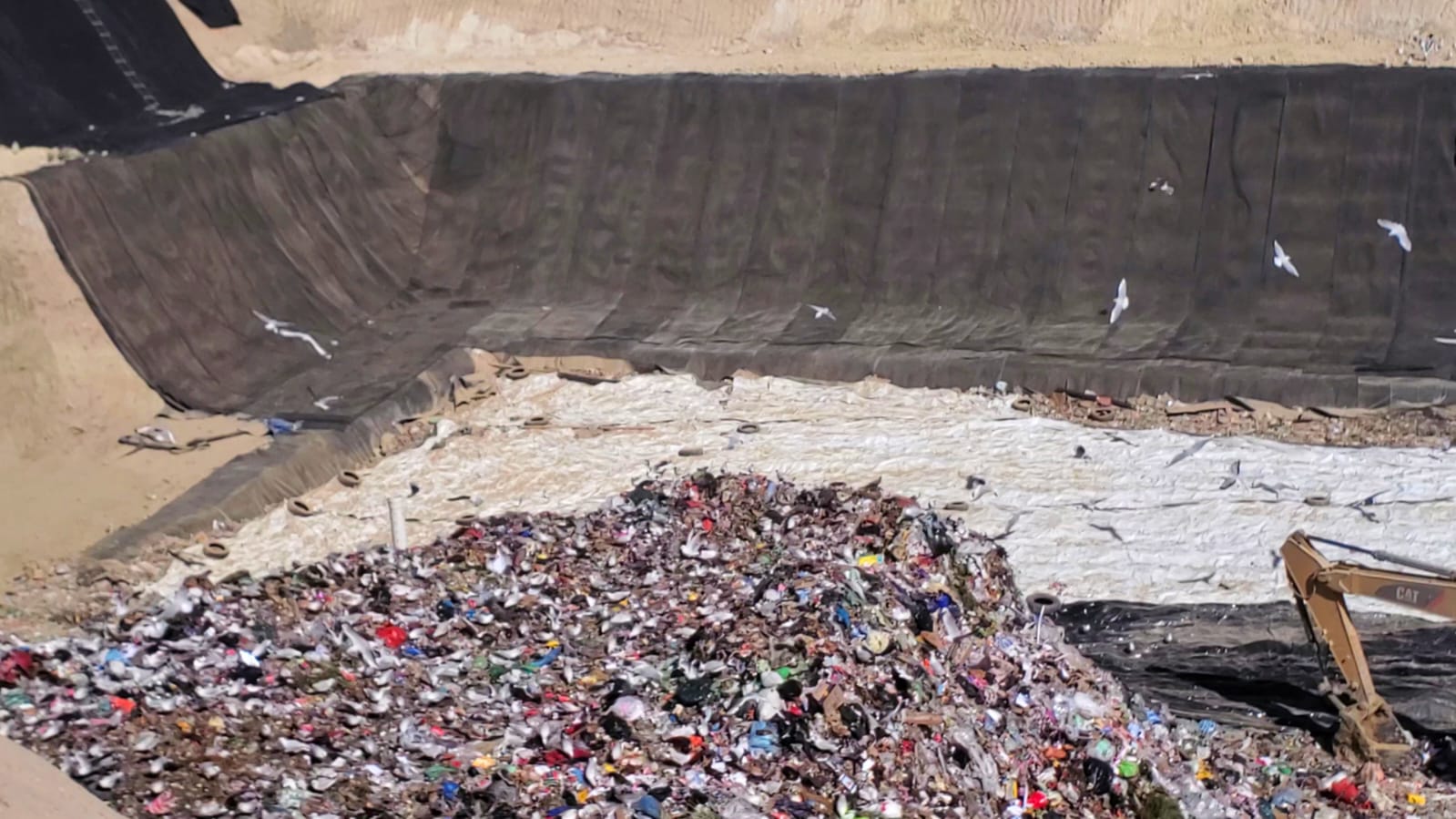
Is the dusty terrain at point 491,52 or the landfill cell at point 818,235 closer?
the dusty terrain at point 491,52

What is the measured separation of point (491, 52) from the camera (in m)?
19.2

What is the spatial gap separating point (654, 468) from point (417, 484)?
201cm

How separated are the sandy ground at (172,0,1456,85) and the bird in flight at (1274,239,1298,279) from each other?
10.3 feet

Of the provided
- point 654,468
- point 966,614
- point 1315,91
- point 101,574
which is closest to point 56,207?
point 101,574

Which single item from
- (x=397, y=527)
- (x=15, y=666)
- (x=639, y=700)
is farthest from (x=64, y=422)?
(x=639, y=700)

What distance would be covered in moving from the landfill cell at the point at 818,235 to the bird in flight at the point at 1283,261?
0.32 feet

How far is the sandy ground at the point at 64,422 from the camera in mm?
11719

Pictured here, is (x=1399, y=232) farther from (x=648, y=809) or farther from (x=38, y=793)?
A: (x=38, y=793)

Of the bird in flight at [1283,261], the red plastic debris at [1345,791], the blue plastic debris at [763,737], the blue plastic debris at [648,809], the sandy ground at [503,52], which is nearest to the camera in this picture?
the blue plastic debris at [648,809]

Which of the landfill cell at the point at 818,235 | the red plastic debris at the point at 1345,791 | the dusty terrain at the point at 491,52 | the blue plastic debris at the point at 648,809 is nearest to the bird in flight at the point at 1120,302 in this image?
the landfill cell at the point at 818,235

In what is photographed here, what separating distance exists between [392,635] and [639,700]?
2050 millimetres

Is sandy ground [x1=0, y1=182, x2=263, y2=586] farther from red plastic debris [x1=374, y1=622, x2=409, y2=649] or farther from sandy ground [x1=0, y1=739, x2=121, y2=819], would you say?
sandy ground [x1=0, y1=739, x2=121, y2=819]

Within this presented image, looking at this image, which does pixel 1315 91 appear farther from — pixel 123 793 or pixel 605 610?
pixel 123 793

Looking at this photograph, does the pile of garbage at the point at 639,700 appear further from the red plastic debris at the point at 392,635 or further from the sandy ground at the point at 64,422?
the sandy ground at the point at 64,422
